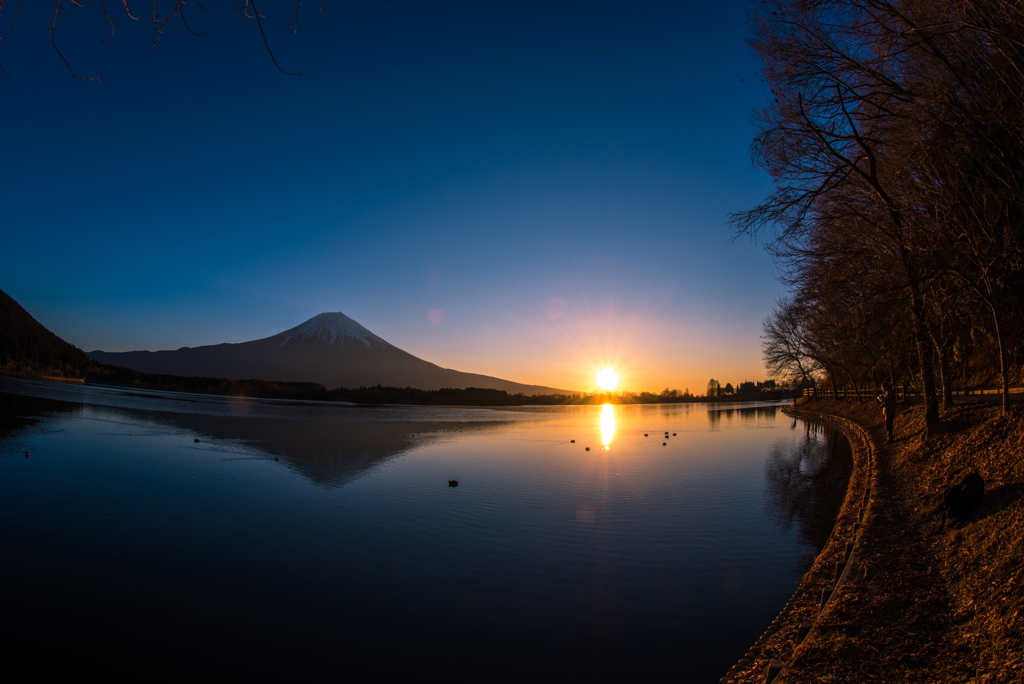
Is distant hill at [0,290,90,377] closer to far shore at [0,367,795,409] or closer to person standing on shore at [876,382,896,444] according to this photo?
far shore at [0,367,795,409]

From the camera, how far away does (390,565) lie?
24.2 ft

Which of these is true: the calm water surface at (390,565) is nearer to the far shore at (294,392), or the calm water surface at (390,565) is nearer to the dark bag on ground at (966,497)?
the dark bag on ground at (966,497)

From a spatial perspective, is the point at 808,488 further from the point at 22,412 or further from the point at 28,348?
the point at 28,348

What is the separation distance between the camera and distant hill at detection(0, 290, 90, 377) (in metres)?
57.4

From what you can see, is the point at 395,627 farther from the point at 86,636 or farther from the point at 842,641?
the point at 842,641

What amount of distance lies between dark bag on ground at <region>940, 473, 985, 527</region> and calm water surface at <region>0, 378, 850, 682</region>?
83.0 inches

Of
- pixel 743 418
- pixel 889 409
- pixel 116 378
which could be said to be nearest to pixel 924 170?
pixel 889 409

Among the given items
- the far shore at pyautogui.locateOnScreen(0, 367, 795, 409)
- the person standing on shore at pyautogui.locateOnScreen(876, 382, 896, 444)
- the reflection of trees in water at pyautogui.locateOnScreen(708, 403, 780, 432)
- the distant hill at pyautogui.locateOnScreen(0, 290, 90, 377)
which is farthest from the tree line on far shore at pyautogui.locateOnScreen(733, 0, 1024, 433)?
the distant hill at pyautogui.locateOnScreen(0, 290, 90, 377)

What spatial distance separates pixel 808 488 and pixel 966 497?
740 centimetres

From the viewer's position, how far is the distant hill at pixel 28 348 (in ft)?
188

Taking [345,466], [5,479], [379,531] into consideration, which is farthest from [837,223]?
[5,479]

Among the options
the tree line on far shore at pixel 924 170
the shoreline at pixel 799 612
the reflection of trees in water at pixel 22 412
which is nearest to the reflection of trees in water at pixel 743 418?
the tree line on far shore at pixel 924 170

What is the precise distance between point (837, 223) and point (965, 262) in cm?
351

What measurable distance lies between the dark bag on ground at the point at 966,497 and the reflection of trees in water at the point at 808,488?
2090mm
